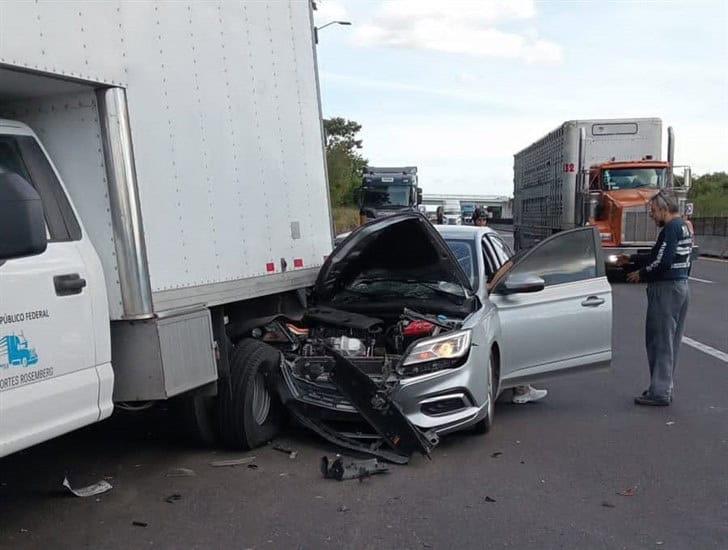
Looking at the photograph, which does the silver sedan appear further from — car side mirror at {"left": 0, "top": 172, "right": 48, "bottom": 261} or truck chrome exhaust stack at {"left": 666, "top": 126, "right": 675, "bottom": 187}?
truck chrome exhaust stack at {"left": 666, "top": 126, "right": 675, "bottom": 187}

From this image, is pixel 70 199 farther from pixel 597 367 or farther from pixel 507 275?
pixel 597 367

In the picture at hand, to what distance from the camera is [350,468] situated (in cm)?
623

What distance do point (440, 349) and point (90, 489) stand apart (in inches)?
105

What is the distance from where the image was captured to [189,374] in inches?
213

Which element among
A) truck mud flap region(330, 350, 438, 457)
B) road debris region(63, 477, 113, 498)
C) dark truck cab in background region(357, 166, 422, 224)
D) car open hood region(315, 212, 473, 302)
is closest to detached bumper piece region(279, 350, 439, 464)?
truck mud flap region(330, 350, 438, 457)

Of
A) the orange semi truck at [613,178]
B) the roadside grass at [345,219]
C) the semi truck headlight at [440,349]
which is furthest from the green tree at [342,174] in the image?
the semi truck headlight at [440,349]

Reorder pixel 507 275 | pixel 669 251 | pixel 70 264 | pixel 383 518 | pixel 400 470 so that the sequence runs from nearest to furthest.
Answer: pixel 70 264 → pixel 383 518 → pixel 400 470 → pixel 507 275 → pixel 669 251

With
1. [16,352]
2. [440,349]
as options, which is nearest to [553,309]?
[440,349]

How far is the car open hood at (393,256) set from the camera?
739 cm

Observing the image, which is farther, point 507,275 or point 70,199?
point 507,275

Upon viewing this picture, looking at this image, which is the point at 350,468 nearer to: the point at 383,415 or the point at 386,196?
the point at 383,415

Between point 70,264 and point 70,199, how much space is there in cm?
45

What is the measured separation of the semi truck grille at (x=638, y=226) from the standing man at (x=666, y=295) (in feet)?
46.8

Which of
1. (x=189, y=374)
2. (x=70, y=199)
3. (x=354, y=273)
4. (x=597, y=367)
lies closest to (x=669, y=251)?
(x=597, y=367)
